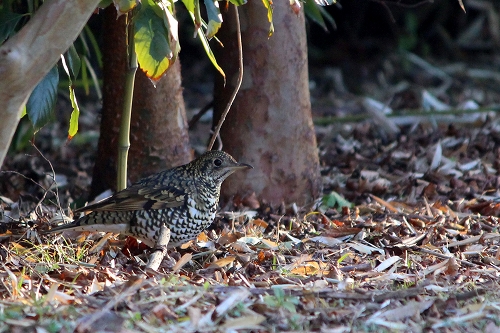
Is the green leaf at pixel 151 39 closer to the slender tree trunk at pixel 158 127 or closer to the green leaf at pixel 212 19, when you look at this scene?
the green leaf at pixel 212 19

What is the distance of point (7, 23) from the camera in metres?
4.13

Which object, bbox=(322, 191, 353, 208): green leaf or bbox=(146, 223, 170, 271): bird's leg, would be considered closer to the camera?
bbox=(146, 223, 170, 271): bird's leg

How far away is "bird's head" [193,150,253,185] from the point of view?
4.94 metres

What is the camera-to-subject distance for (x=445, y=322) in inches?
132

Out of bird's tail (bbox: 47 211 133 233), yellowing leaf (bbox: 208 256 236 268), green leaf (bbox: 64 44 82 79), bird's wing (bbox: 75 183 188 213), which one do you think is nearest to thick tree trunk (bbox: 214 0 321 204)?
bird's wing (bbox: 75 183 188 213)

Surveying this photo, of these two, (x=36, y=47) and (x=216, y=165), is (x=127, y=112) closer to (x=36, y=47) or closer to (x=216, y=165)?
(x=216, y=165)

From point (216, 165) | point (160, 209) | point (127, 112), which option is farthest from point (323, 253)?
point (127, 112)

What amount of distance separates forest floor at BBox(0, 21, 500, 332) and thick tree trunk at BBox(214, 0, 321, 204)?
18cm

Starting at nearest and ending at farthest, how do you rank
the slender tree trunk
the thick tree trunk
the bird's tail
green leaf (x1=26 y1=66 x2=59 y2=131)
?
1. green leaf (x1=26 y1=66 x2=59 y2=131)
2. the bird's tail
3. the slender tree trunk
4. the thick tree trunk

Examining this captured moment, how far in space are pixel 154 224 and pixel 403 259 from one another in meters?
1.48

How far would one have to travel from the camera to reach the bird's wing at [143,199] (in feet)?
15.3

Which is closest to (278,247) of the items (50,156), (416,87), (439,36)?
(50,156)

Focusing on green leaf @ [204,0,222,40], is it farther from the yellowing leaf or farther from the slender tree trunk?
the slender tree trunk

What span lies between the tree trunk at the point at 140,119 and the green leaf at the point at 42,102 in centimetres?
120
